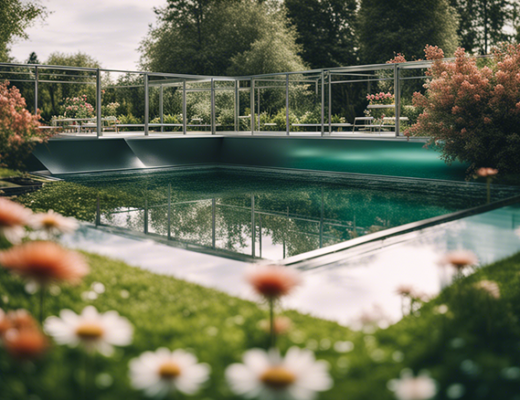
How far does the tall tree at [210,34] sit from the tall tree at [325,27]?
207cm

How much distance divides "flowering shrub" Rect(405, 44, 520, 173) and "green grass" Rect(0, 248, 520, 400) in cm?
717

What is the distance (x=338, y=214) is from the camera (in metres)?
8.07

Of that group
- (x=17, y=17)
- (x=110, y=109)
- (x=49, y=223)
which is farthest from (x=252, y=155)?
(x=17, y=17)

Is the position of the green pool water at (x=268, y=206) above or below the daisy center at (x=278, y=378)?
below

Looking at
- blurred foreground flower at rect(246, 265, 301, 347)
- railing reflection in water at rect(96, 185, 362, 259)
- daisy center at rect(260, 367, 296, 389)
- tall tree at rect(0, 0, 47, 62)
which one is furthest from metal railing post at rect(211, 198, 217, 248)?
tall tree at rect(0, 0, 47, 62)

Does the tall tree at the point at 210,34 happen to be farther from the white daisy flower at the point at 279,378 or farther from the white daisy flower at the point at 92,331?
the white daisy flower at the point at 279,378

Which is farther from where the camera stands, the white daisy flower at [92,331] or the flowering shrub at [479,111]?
the flowering shrub at [479,111]

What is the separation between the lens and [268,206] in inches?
345

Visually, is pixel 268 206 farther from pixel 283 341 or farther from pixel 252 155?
pixel 252 155

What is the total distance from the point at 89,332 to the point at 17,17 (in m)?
32.8

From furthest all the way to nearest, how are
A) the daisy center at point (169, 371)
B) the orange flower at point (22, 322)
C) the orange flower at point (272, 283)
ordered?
the orange flower at point (22, 322)
the orange flower at point (272, 283)
the daisy center at point (169, 371)

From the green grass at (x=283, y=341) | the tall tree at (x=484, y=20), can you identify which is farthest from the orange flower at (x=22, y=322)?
the tall tree at (x=484, y=20)

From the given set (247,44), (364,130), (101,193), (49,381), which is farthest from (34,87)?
(247,44)

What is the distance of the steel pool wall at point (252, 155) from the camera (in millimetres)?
12164
